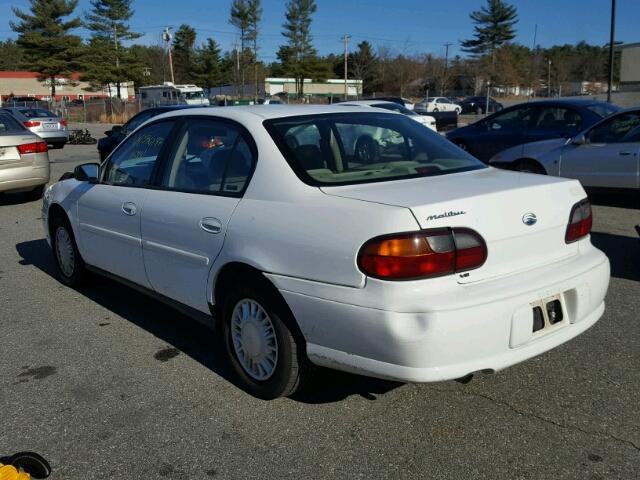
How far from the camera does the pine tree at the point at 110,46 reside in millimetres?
59375

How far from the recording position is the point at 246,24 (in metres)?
69.6

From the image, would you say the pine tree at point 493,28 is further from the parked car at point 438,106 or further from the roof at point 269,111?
the roof at point 269,111

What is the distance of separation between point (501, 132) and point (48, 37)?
52.6 metres

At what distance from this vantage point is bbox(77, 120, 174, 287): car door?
4250 millimetres

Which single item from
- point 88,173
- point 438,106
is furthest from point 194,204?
point 438,106

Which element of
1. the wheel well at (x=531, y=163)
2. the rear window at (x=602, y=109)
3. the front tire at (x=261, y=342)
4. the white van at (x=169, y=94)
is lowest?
the front tire at (x=261, y=342)

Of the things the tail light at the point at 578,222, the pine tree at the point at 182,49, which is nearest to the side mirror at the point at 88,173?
the tail light at the point at 578,222

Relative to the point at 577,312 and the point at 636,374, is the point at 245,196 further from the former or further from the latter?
the point at 636,374

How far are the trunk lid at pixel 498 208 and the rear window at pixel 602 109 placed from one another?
776cm

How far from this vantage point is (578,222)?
3320mm

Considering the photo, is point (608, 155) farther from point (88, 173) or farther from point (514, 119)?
point (88, 173)

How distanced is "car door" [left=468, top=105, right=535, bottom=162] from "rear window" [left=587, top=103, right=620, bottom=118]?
37.3 inches

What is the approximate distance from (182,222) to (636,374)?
2740 mm

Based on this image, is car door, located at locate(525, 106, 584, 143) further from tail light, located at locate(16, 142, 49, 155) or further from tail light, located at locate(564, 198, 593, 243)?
tail light, located at locate(16, 142, 49, 155)
